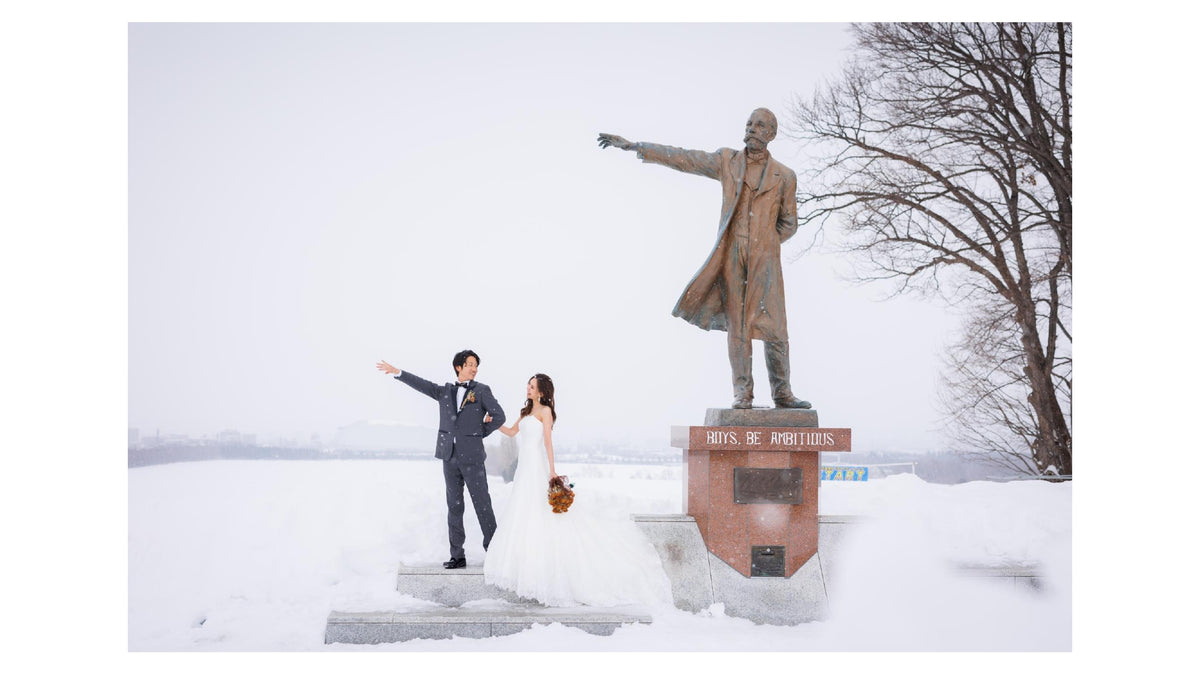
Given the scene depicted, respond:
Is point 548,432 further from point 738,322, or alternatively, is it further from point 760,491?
point 738,322

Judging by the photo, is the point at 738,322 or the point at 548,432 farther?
the point at 738,322

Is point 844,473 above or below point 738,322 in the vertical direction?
below

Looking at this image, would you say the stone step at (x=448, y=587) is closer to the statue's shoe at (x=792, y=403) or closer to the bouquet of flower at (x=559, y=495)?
the bouquet of flower at (x=559, y=495)

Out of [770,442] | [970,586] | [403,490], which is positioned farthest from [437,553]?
[970,586]

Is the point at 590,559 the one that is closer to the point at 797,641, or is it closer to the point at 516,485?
the point at 516,485

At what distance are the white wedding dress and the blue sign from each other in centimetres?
453

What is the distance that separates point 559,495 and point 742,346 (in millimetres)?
2235

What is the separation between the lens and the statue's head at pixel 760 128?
31.5ft

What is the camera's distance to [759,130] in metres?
9.62

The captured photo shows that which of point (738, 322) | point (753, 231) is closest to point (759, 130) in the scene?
point (753, 231)

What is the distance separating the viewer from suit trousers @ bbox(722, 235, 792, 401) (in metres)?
9.63

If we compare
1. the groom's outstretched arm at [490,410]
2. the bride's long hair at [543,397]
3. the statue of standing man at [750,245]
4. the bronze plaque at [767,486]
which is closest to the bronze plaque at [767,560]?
the bronze plaque at [767,486]

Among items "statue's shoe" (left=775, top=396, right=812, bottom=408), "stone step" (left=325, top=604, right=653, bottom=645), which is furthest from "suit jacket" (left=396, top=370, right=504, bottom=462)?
"statue's shoe" (left=775, top=396, right=812, bottom=408)

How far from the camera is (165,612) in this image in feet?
28.4
